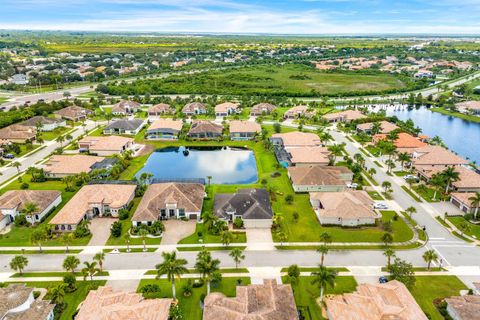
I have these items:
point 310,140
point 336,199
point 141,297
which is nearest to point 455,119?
point 310,140

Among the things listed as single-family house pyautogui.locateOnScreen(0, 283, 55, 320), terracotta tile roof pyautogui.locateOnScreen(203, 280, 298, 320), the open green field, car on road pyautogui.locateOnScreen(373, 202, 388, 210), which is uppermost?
the open green field

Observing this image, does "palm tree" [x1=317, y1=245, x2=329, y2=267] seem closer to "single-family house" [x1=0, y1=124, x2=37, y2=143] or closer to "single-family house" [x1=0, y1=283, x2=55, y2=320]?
"single-family house" [x1=0, y1=283, x2=55, y2=320]

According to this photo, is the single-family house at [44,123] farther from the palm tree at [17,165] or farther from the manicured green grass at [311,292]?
the manicured green grass at [311,292]

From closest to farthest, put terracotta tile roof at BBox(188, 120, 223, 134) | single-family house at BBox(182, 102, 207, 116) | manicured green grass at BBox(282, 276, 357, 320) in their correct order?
manicured green grass at BBox(282, 276, 357, 320) < terracotta tile roof at BBox(188, 120, 223, 134) < single-family house at BBox(182, 102, 207, 116)

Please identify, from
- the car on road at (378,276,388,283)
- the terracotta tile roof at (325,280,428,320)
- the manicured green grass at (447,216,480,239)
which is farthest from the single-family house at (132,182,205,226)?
the manicured green grass at (447,216,480,239)

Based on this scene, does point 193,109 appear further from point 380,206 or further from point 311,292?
point 311,292

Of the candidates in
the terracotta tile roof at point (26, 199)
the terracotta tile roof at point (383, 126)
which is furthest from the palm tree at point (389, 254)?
the terracotta tile roof at point (383, 126)
